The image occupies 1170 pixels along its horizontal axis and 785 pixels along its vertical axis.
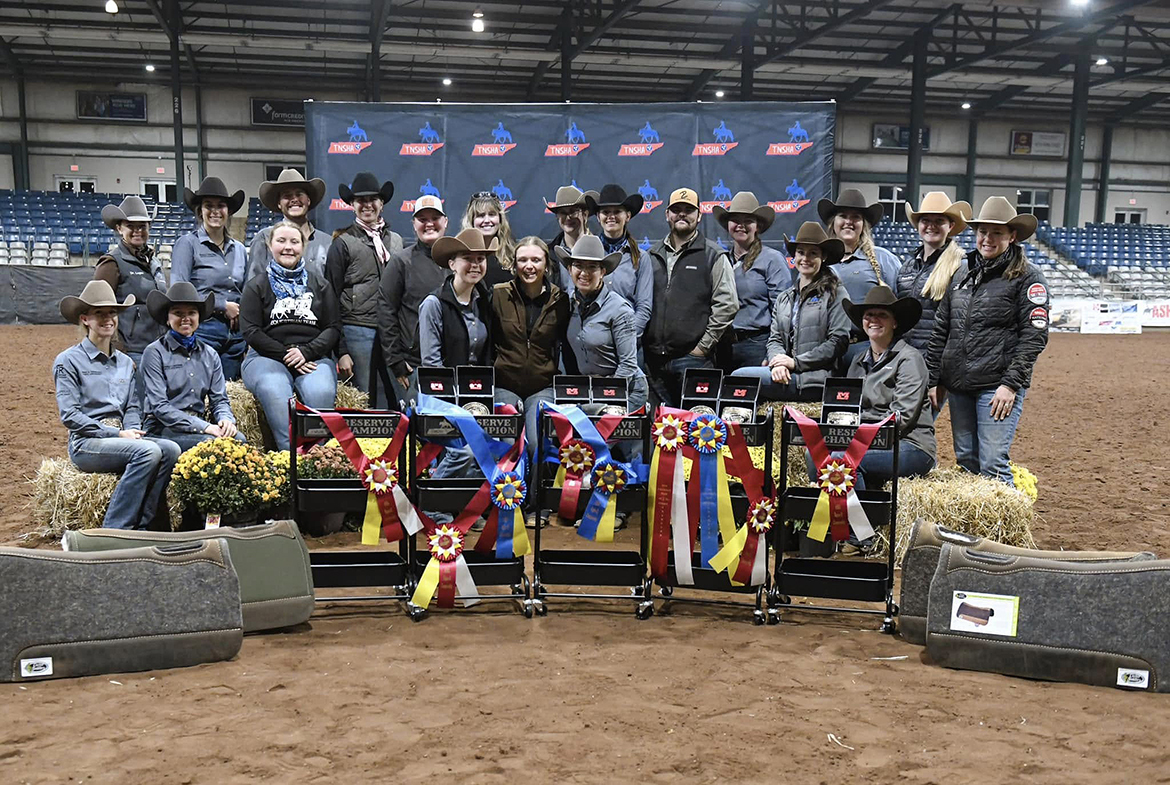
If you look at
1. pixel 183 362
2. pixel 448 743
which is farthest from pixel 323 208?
pixel 448 743

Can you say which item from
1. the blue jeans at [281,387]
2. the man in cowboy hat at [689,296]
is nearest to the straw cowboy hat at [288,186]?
the blue jeans at [281,387]

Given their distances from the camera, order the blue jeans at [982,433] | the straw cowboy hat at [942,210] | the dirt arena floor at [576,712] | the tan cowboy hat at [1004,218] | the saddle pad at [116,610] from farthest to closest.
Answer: the straw cowboy hat at [942,210] → the blue jeans at [982,433] → the tan cowboy hat at [1004,218] → the saddle pad at [116,610] → the dirt arena floor at [576,712]

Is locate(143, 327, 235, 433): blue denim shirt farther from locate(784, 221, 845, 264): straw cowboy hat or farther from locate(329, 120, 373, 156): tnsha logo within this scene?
locate(329, 120, 373, 156): tnsha logo

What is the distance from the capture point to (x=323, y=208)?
10.1 m

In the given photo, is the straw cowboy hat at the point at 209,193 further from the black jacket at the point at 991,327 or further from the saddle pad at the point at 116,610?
the black jacket at the point at 991,327

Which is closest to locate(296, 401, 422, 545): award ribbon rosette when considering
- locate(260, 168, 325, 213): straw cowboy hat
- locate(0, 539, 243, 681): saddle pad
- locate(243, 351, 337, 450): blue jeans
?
locate(0, 539, 243, 681): saddle pad

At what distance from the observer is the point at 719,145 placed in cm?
989

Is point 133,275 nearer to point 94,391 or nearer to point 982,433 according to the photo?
point 94,391

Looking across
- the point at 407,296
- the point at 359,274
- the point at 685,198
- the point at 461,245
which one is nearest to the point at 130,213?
the point at 359,274

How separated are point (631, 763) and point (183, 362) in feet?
11.6

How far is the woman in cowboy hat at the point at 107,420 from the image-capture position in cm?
490

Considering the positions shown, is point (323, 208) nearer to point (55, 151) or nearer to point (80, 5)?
point (80, 5)

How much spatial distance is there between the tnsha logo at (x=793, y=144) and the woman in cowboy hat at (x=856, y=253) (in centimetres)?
380

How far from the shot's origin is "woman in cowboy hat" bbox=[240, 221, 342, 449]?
5645 millimetres
